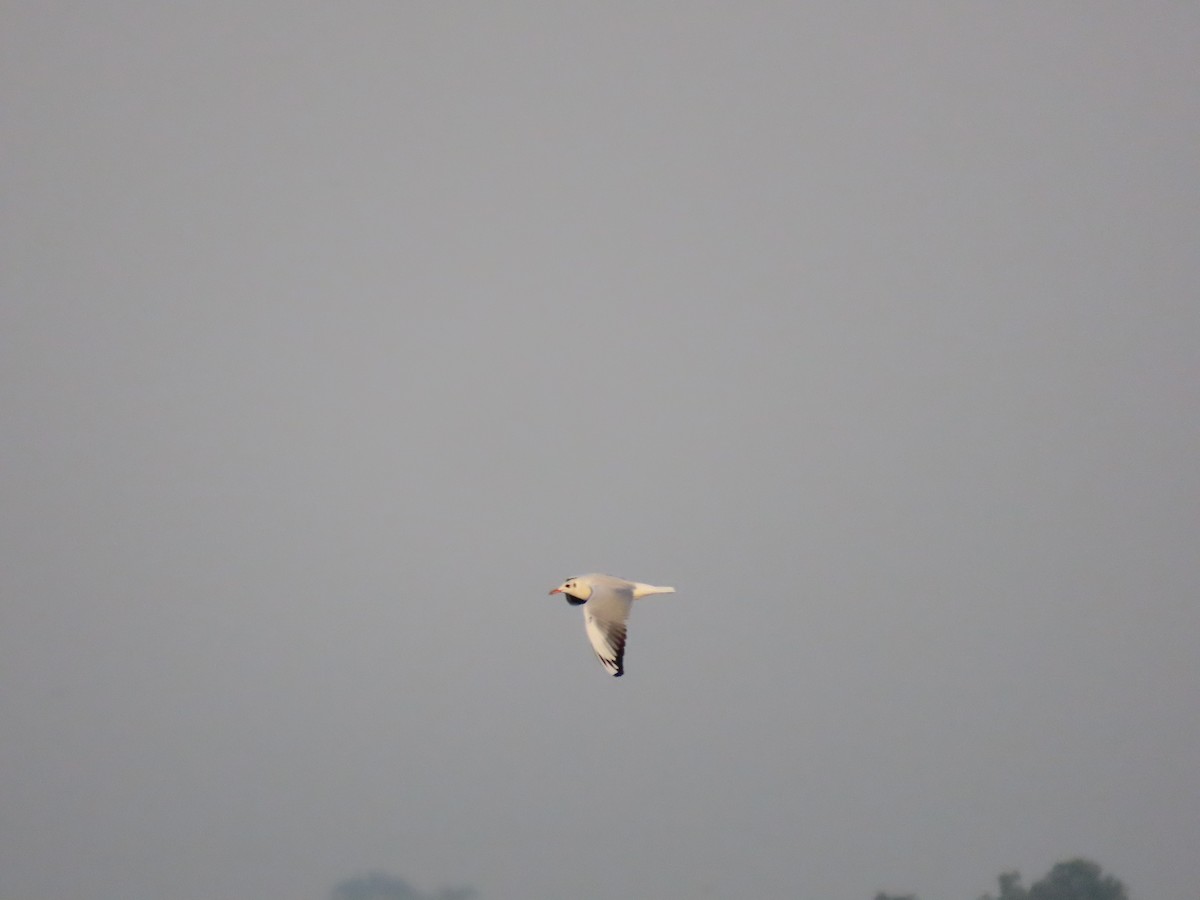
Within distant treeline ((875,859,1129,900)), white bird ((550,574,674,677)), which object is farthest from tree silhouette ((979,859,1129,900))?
white bird ((550,574,674,677))

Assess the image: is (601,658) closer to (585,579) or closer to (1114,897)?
(585,579)

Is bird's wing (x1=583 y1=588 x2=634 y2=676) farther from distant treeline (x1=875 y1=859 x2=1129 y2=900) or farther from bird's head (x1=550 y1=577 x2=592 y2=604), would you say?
distant treeline (x1=875 y1=859 x2=1129 y2=900)

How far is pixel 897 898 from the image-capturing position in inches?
4407

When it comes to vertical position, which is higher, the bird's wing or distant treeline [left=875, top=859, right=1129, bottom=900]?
the bird's wing

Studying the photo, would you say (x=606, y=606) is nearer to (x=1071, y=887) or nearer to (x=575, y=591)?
(x=575, y=591)

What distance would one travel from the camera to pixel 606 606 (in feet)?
93.7

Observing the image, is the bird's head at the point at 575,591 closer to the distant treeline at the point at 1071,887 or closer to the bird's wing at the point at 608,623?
the bird's wing at the point at 608,623

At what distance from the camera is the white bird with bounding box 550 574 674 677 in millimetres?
27328

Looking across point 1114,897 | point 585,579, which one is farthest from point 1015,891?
point 585,579

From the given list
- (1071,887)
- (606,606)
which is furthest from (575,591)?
(1071,887)

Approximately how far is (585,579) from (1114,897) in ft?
332

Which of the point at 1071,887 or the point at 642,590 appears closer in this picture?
the point at 642,590

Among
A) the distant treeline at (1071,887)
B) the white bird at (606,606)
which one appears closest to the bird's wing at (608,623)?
the white bird at (606,606)

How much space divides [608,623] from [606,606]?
0.57m
